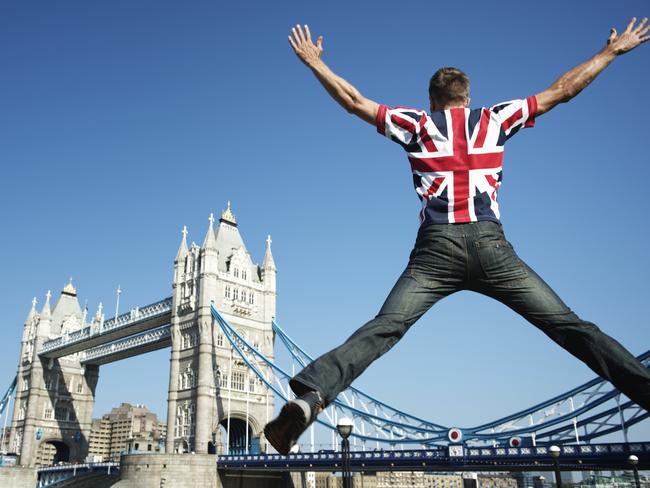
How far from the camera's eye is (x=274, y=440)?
2.95 meters

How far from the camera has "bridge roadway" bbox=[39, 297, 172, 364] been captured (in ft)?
155

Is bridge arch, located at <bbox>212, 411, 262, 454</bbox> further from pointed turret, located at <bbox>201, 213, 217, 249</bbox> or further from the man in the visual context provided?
the man

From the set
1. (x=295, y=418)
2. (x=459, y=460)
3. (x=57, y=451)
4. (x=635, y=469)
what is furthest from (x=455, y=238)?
(x=57, y=451)

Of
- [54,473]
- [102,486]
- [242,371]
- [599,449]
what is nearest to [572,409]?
[599,449]

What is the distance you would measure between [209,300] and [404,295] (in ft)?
132

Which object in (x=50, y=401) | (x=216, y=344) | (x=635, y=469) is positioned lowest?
(x=635, y=469)

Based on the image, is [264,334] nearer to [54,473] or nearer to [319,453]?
[319,453]

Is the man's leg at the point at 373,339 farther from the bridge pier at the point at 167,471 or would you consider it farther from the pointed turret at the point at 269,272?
the pointed turret at the point at 269,272

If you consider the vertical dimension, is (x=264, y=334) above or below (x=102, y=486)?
above

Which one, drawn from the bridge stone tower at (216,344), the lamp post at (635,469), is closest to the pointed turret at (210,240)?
the bridge stone tower at (216,344)

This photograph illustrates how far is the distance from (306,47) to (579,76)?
1.64m

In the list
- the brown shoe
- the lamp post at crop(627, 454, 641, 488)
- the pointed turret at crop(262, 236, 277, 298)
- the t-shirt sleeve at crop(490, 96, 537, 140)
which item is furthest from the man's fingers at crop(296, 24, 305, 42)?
the pointed turret at crop(262, 236, 277, 298)

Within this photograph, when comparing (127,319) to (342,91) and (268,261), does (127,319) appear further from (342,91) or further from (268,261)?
(342,91)

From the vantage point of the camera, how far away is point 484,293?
3.46 meters
